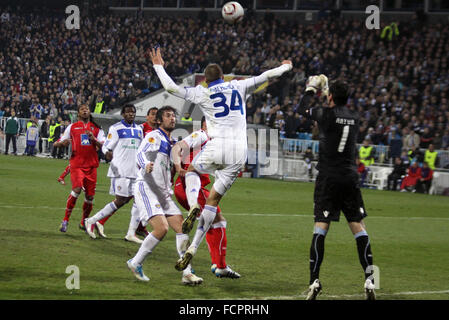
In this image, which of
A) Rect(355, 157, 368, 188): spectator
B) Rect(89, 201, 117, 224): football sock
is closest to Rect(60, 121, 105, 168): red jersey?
Rect(89, 201, 117, 224): football sock

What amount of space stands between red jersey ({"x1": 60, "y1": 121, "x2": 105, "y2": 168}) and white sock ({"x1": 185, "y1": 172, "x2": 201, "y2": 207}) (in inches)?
167

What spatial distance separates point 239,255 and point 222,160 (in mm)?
2468

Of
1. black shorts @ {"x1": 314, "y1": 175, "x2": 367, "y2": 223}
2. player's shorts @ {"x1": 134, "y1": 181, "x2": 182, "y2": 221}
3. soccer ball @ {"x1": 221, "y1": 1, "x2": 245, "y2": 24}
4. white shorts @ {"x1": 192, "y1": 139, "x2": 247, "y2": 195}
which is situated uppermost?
soccer ball @ {"x1": 221, "y1": 1, "x2": 245, "y2": 24}

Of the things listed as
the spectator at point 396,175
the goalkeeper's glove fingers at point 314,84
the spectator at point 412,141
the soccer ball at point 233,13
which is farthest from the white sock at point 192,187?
the spectator at point 412,141

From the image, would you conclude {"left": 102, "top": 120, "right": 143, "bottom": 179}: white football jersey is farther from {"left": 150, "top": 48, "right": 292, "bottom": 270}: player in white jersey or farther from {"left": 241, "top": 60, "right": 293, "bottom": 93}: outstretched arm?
{"left": 241, "top": 60, "right": 293, "bottom": 93}: outstretched arm

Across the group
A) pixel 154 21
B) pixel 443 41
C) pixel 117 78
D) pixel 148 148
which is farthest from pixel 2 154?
pixel 148 148

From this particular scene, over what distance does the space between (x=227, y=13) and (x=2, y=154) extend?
27.1 m

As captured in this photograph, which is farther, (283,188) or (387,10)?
(387,10)

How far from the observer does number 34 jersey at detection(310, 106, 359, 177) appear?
25.0ft

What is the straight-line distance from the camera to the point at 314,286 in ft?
23.8

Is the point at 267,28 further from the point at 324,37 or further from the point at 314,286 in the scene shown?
the point at 314,286

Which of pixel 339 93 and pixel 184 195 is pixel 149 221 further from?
pixel 339 93

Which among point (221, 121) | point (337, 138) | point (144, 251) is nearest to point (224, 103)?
point (221, 121)
